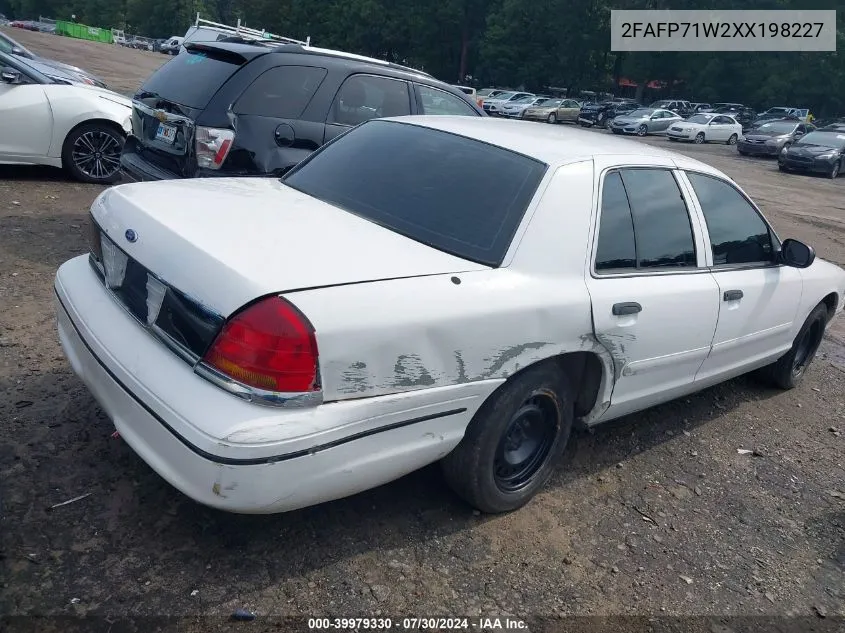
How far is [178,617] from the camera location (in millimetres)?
2396

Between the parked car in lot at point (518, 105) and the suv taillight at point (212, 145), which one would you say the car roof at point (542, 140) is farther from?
the parked car in lot at point (518, 105)

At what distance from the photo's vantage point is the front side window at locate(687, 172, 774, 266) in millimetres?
3941

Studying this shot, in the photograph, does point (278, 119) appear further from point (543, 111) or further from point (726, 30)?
point (726, 30)

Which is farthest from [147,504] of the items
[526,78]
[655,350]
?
[526,78]

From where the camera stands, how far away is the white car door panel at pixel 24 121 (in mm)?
7293

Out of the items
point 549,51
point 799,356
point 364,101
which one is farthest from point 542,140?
point 549,51

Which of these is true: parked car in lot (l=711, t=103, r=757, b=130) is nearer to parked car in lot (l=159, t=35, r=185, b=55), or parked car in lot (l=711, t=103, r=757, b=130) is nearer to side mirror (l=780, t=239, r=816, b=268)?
parked car in lot (l=159, t=35, r=185, b=55)

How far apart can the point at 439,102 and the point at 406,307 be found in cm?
445

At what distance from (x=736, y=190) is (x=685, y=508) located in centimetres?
192

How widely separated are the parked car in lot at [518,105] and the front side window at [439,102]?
102 ft

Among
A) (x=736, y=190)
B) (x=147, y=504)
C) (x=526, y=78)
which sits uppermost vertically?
(x=526, y=78)

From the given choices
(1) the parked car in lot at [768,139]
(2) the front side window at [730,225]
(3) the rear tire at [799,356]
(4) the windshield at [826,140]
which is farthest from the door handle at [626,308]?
(1) the parked car in lot at [768,139]

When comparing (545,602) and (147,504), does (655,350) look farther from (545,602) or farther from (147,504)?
(147,504)

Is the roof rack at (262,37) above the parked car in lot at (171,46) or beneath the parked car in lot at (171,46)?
beneath
